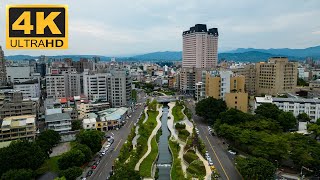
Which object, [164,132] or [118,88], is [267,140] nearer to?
[164,132]

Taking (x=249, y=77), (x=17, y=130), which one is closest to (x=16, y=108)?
(x=17, y=130)

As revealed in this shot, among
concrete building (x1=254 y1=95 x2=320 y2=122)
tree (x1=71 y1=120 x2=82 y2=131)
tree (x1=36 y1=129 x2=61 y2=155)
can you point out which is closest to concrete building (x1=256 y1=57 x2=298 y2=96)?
concrete building (x1=254 y1=95 x2=320 y2=122)

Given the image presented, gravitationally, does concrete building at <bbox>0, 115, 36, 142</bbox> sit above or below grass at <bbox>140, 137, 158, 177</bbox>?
above

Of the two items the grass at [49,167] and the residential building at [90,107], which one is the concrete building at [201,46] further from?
the grass at [49,167]

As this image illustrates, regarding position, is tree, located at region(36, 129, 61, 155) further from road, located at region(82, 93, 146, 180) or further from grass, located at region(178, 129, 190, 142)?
grass, located at region(178, 129, 190, 142)

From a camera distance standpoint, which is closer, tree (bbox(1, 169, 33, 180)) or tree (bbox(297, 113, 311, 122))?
tree (bbox(1, 169, 33, 180))

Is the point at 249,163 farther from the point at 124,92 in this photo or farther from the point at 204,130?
the point at 124,92
